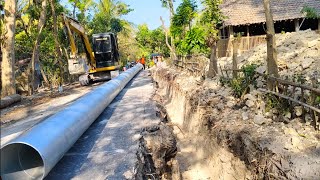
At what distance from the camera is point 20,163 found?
5.04m

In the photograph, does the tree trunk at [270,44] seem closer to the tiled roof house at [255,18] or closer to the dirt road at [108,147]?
the dirt road at [108,147]

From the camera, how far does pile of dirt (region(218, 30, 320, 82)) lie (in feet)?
32.9

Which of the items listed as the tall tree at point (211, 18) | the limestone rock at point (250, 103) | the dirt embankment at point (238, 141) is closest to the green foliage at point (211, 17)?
the tall tree at point (211, 18)

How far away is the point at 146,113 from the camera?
8688 mm

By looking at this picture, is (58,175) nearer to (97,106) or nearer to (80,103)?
A: (80,103)

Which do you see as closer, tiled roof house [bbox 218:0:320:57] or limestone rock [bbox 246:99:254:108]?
limestone rock [bbox 246:99:254:108]

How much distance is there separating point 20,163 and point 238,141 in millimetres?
3894

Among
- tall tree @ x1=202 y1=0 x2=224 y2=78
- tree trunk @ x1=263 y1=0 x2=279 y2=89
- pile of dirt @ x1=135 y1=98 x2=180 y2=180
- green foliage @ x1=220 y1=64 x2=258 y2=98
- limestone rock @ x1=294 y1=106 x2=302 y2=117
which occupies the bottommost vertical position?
pile of dirt @ x1=135 y1=98 x2=180 y2=180

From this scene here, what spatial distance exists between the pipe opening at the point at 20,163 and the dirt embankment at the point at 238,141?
3385mm

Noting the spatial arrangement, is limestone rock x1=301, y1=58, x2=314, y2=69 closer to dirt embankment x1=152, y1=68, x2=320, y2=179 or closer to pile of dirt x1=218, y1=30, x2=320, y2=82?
pile of dirt x1=218, y1=30, x2=320, y2=82

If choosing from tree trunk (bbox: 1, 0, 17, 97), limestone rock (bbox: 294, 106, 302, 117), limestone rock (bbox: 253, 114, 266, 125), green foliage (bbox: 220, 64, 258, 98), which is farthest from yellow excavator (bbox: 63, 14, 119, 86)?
limestone rock (bbox: 294, 106, 302, 117)

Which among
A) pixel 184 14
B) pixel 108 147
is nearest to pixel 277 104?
pixel 108 147

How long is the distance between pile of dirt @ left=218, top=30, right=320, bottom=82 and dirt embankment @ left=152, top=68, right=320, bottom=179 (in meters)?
2.11

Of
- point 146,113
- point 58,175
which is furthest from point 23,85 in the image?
Result: point 58,175
